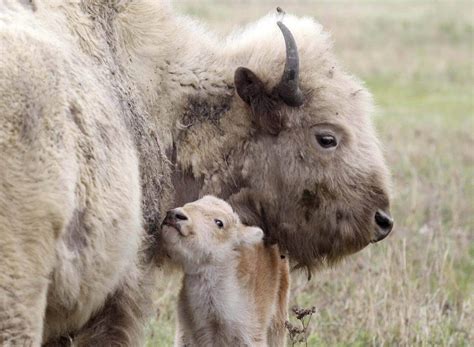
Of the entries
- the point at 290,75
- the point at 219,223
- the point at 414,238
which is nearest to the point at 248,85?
the point at 290,75

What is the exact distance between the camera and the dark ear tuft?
19.2 feet

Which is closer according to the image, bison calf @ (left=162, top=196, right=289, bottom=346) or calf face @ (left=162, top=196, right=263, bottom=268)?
calf face @ (left=162, top=196, right=263, bottom=268)

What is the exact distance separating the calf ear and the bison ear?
544mm

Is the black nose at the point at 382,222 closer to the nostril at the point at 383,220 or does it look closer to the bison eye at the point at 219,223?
the nostril at the point at 383,220

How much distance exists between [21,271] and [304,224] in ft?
7.04

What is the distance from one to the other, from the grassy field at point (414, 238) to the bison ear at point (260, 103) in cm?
100

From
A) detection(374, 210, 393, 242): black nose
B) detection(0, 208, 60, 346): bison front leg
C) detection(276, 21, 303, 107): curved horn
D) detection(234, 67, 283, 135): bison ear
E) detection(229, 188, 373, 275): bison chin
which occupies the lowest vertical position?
detection(0, 208, 60, 346): bison front leg

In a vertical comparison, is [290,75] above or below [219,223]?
above

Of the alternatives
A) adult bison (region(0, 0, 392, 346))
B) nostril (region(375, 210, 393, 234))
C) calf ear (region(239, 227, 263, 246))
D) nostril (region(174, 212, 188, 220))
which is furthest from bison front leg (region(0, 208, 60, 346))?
nostril (region(375, 210, 393, 234))

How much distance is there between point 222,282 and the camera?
6027 mm

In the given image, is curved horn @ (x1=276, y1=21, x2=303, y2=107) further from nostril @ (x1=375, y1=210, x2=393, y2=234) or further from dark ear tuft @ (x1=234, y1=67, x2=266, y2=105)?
nostril @ (x1=375, y1=210, x2=393, y2=234)

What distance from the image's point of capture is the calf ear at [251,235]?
591cm

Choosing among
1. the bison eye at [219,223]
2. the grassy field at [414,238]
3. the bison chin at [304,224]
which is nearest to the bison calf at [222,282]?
the bison eye at [219,223]

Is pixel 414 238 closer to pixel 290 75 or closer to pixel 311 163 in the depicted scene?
pixel 311 163
